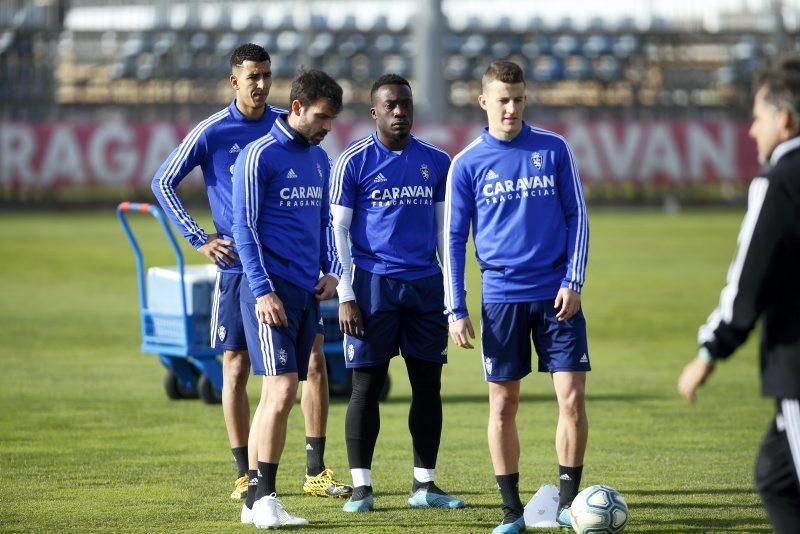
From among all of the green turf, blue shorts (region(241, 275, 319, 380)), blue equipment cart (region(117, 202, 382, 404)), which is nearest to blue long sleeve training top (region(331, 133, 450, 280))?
blue shorts (region(241, 275, 319, 380))

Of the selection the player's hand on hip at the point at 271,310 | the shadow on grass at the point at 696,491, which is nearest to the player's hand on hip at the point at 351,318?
the player's hand on hip at the point at 271,310

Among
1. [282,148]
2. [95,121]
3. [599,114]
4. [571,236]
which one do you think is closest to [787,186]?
[571,236]

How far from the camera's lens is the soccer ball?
20.6 ft

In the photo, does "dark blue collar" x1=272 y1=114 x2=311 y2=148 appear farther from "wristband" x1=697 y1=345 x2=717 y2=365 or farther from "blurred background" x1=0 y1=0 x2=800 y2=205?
"blurred background" x1=0 y1=0 x2=800 y2=205

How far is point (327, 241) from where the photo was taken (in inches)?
288

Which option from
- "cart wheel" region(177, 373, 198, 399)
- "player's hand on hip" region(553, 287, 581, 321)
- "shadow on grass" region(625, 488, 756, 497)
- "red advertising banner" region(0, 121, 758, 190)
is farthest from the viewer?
"red advertising banner" region(0, 121, 758, 190)

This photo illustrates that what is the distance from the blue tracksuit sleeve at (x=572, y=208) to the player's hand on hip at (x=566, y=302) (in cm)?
10

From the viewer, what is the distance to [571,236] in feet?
22.0

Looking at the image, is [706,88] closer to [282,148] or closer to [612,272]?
[612,272]

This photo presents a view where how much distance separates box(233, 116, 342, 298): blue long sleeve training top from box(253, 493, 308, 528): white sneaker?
0.95m

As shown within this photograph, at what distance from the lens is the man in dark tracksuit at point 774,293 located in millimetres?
4500

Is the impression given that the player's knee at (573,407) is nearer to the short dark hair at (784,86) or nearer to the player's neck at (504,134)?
the player's neck at (504,134)

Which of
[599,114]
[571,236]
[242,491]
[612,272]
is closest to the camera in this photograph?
[571,236]

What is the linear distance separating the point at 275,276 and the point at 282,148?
2.01 feet
